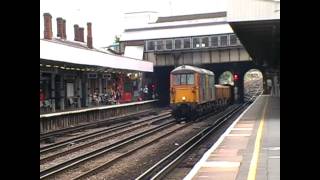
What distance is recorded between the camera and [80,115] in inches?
1254

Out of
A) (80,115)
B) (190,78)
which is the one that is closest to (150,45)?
(80,115)

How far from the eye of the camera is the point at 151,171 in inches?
512

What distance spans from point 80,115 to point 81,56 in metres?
4.90

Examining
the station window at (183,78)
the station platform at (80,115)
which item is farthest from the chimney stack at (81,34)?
the station window at (183,78)

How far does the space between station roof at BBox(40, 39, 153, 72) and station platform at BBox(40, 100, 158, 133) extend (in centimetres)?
326

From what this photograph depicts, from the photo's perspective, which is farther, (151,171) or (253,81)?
(253,81)

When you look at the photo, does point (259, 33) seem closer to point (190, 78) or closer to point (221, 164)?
point (190, 78)

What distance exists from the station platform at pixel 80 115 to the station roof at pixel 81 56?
326 centimetres

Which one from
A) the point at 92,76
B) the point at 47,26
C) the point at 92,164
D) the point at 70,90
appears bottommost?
the point at 92,164

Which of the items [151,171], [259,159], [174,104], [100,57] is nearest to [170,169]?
[151,171]
